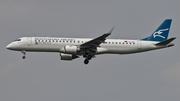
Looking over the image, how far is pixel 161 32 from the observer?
291 feet

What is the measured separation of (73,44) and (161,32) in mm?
13867

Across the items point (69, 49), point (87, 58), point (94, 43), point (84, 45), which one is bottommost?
point (87, 58)

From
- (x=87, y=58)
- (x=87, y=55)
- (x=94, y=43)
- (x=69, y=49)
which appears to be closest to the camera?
(x=69, y=49)

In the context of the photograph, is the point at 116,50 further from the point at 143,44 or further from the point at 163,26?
the point at 163,26

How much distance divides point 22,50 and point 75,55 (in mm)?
7342

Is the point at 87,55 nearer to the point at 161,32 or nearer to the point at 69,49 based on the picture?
the point at 69,49

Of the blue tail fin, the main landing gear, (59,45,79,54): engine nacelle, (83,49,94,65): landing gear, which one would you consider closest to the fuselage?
(59,45,79,54): engine nacelle

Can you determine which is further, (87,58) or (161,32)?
(161,32)

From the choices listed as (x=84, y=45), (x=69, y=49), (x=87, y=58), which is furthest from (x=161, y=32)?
(x=69, y=49)

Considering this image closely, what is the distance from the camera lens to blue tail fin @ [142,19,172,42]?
287ft

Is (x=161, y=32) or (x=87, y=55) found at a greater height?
(x=161, y=32)

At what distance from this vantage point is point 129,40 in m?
84.8

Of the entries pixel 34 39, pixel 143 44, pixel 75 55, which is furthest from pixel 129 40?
pixel 34 39

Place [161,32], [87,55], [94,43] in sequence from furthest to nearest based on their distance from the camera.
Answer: [161,32]
[87,55]
[94,43]
